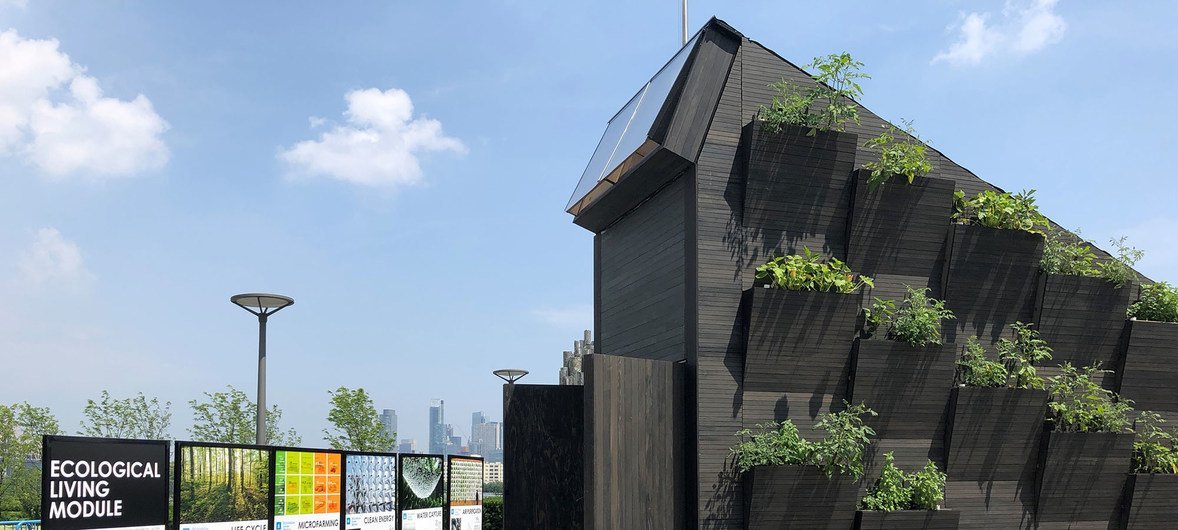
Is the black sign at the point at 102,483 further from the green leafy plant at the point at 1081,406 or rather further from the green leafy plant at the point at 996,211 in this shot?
the green leafy plant at the point at 1081,406

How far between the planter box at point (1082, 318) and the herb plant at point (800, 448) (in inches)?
133

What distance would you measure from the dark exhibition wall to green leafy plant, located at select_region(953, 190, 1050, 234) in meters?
0.17

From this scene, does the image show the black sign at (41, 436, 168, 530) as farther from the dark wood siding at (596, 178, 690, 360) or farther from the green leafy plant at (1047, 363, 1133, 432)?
the green leafy plant at (1047, 363, 1133, 432)

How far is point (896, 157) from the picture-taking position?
37.2 ft

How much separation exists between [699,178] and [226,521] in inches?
231

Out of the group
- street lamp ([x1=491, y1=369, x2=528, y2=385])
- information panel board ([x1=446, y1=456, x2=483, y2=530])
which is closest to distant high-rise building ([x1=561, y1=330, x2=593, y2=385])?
street lamp ([x1=491, y1=369, x2=528, y2=385])

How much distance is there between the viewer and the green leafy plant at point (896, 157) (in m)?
11.2

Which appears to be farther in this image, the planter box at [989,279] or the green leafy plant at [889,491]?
the planter box at [989,279]

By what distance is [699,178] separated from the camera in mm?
10555

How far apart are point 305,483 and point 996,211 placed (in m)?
8.63

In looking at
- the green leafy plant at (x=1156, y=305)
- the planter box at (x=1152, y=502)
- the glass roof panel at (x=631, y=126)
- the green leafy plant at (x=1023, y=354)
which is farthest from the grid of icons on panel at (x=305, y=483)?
the green leafy plant at (x=1156, y=305)

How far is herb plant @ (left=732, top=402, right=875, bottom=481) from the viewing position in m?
10.0

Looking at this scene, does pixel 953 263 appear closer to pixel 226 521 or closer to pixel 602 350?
pixel 602 350

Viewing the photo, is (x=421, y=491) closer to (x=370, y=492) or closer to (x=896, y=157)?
(x=370, y=492)
